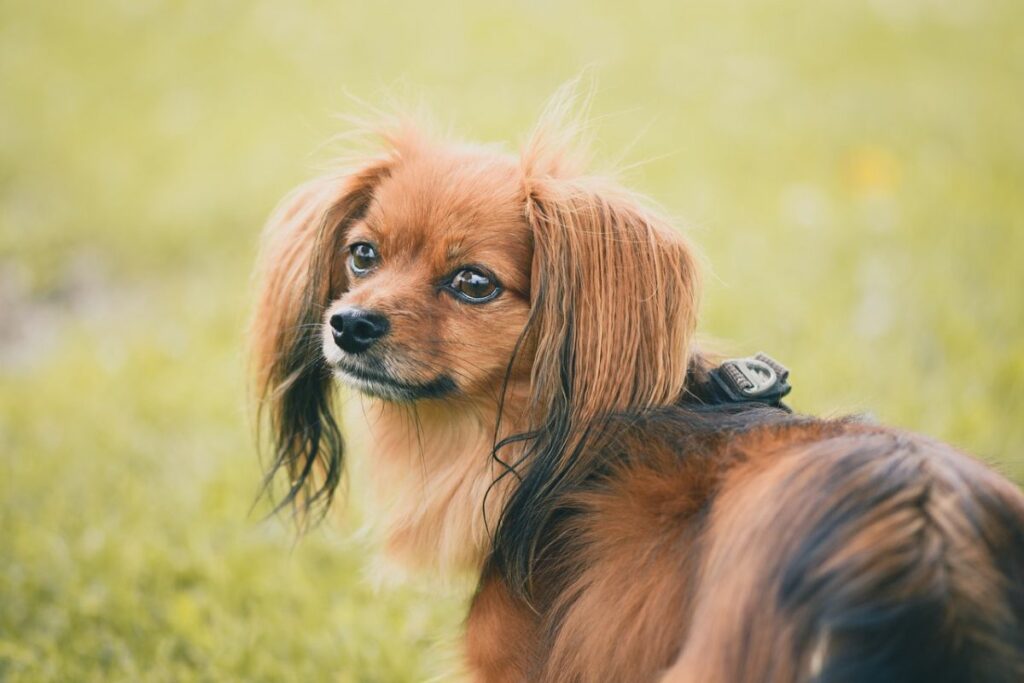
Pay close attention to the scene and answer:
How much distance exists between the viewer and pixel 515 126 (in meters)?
7.47

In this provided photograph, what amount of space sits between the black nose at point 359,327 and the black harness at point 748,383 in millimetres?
780

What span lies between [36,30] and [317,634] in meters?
9.46

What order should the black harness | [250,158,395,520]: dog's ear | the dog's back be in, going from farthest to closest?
[250,158,395,520]: dog's ear, the black harness, the dog's back

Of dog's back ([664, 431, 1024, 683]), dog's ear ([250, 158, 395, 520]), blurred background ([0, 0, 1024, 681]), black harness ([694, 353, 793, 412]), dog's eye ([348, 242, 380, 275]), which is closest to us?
dog's back ([664, 431, 1024, 683])

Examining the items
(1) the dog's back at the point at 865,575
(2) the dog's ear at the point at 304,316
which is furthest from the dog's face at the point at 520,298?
(1) the dog's back at the point at 865,575

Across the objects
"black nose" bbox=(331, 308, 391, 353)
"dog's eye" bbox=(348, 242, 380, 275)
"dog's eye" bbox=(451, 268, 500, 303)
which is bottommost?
"black nose" bbox=(331, 308, 391, 353)

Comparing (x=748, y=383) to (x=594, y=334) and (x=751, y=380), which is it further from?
(x=594, y=334)

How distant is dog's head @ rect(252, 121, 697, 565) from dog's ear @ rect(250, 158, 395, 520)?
0.13 metres

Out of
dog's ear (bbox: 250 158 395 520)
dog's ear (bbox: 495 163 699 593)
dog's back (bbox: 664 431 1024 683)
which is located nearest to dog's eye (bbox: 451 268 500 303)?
dog's ear (bbox: 495 163 699 593)

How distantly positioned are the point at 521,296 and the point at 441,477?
0.53m

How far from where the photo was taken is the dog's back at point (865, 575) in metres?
1.50

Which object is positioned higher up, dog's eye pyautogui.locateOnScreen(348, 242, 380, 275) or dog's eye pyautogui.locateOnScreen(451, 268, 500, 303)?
dog's eye pyautogui.locateOnScreen(451, 268, 500, 303)

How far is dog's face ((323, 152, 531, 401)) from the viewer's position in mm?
2402

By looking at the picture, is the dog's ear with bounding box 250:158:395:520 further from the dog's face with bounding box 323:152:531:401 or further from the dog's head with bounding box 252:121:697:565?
the dog's face with bounding box 323:152:531:401
